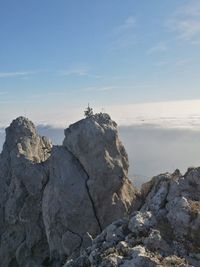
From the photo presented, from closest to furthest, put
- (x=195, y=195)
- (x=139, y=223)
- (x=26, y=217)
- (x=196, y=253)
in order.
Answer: (x=196, y=253)
(x=139, y=223)
(x=195, y=195)
(x=26, y=217)

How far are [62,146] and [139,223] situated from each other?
3156 cm

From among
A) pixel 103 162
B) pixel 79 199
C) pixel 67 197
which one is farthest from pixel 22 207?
pixel 103 162

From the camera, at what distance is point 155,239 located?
23625 millimetres

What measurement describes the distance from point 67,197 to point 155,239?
1121 inches

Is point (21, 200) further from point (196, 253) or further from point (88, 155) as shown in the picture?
point (196, 253)

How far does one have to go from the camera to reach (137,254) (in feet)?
72.1

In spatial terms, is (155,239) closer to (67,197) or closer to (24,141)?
(67,197)

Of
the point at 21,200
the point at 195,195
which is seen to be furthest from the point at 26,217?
the point at 195,195

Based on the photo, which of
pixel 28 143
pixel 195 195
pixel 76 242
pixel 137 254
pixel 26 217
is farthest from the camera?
pixel 28 143

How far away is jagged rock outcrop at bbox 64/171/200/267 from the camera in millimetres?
22125

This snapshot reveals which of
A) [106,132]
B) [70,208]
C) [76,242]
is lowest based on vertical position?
[76,242]

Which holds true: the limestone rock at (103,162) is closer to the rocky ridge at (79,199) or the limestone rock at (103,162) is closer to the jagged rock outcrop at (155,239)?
the rocky ridge at (79,199)

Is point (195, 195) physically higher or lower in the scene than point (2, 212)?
higher

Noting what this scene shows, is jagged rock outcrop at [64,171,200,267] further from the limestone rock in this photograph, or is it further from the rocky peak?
the rocky peak
